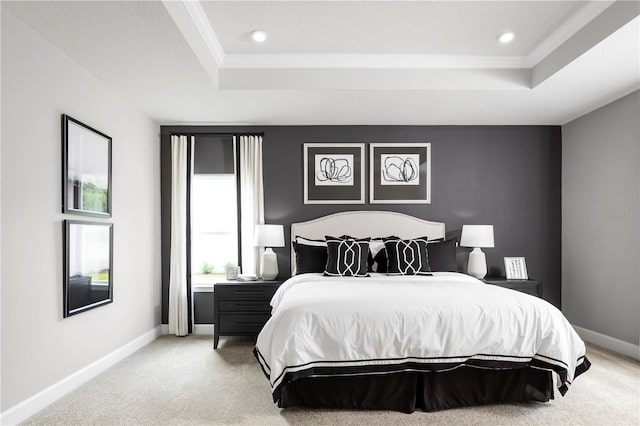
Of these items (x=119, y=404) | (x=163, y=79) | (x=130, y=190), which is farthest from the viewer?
(x=130, y=190)

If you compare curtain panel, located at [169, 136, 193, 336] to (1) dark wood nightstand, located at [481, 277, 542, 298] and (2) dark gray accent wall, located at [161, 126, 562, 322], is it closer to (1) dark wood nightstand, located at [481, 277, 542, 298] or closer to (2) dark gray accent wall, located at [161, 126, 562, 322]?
(2) dark gray accent wall, located at [161, 126, 562, 322]

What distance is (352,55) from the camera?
3.91 metres

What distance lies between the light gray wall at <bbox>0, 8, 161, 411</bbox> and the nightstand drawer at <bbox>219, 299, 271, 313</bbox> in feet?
3.27

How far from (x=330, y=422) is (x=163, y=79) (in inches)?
116

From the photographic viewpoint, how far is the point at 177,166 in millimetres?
4992

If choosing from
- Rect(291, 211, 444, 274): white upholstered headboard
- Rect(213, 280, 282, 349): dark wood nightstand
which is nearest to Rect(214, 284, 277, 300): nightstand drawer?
Rect(213, 280, 282, 349): dark wood nightstand

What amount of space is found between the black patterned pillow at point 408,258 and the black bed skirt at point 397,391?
4.91ft

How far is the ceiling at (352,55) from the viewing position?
2.84 meters

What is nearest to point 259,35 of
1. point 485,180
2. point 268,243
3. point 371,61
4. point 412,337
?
point 371,61

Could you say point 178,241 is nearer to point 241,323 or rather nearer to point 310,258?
point 241,323

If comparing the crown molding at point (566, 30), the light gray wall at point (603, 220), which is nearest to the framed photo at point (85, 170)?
the crown molding at point (566, 30)

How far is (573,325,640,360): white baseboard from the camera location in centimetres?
397

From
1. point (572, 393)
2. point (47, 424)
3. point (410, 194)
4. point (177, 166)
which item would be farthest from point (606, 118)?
point (47, 424)

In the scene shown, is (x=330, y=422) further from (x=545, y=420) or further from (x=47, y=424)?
(x=47, y=424)
